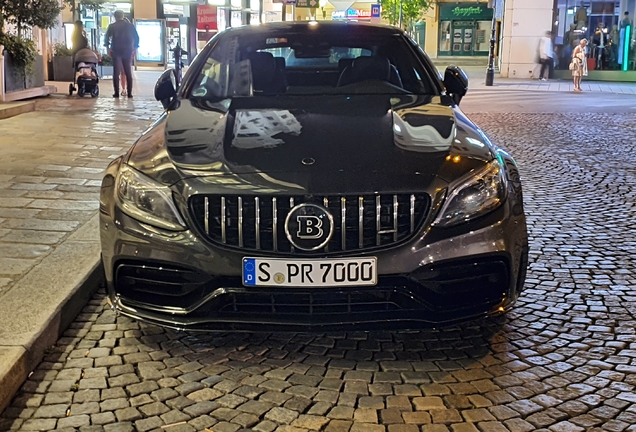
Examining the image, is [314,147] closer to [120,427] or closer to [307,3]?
[120,427]

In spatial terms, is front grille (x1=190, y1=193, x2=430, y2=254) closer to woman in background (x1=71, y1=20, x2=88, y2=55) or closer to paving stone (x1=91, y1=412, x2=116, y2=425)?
paving stone (x1=91, y1=412, x2=116, y2=425)

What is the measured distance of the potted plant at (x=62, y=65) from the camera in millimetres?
19516

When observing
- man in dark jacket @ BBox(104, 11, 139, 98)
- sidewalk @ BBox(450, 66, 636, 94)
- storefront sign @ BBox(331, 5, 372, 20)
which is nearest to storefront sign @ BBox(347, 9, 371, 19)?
storefront sign @ BBox(331, 5, 372, 20)

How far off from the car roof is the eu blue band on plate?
8.11ft

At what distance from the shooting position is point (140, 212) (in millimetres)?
3404

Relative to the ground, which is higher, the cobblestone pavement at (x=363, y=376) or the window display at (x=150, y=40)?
the window display at (x=150, y=40)

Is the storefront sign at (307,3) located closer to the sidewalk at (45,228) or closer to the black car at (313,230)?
the sidewalk at (45,228)

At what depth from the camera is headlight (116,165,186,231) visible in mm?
3311

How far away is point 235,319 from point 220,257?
10.7 inches

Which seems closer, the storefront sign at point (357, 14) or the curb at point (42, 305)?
the curb at point (42, 305)

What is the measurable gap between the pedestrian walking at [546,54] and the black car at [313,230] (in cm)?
2489

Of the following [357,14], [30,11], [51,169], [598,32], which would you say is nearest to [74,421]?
[51,169]

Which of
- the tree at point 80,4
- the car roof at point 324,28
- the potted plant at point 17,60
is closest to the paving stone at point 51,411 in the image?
the car roof at point 324,28

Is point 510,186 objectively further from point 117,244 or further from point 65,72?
point 65,72
